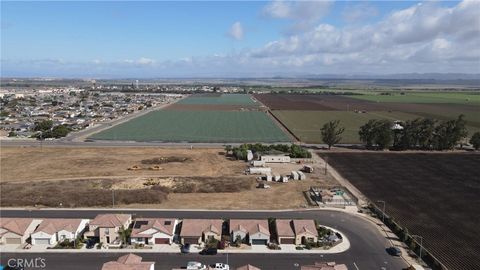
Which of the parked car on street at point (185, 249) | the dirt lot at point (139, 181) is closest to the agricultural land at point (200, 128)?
the dirt lot at point (139, 181)

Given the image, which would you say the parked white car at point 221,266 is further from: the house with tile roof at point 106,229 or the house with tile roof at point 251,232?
the house with tile roof at point 106,229

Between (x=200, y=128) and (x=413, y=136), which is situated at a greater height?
(x=413, y=136)

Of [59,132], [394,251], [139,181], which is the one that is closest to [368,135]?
[139,181]

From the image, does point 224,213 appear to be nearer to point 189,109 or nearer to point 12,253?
point 12,253

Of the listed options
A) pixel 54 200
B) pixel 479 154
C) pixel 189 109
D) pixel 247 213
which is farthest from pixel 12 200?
pixel 189 109

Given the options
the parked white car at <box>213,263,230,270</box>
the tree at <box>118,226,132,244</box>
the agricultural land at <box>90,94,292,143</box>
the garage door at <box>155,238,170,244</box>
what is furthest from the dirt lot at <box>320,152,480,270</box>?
the tree at <box>118,226,132,244</box>

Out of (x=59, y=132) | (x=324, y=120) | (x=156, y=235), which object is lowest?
(x=156, y=235)

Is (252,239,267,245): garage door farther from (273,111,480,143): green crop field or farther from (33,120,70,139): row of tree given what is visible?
(33,120,70,139): row of tree
